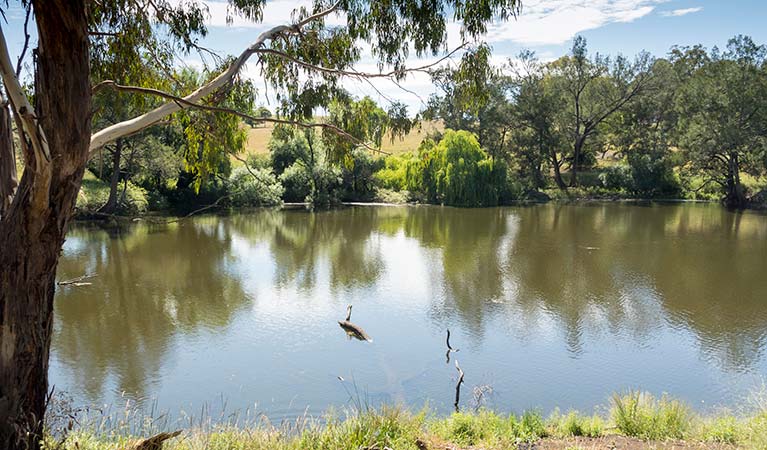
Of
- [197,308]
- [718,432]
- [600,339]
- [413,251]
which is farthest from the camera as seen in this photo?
[413,251]

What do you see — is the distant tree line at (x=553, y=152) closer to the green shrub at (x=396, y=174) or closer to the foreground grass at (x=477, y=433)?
the green shrub at (x=396, y=174)

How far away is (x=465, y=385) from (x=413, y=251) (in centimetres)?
1019

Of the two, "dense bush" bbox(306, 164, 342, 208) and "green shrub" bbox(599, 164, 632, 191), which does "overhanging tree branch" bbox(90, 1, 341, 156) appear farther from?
"green shrub" bbox(599, 164, 632, 191)

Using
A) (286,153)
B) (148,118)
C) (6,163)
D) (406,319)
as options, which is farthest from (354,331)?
(286,153)

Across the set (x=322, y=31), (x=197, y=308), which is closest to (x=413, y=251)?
(x=197, y=308)

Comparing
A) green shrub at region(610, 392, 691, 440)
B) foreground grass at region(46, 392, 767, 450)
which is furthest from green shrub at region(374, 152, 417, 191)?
green shrub at region(610, 392, 691, 440)

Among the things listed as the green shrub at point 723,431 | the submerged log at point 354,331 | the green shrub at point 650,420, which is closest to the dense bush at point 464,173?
the submerged log at point 354,331

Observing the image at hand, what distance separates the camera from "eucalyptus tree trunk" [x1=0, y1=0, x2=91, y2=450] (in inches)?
146

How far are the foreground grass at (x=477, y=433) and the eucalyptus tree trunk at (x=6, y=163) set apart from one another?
1557 millimetres

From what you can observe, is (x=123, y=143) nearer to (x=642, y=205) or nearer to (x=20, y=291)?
(x=20, y=291)

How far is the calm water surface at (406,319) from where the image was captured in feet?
26.8

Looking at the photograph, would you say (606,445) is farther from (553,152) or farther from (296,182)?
(553,152)

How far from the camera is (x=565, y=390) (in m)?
8.06

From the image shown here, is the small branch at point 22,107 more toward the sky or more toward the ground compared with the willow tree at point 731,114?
more toward the ground
